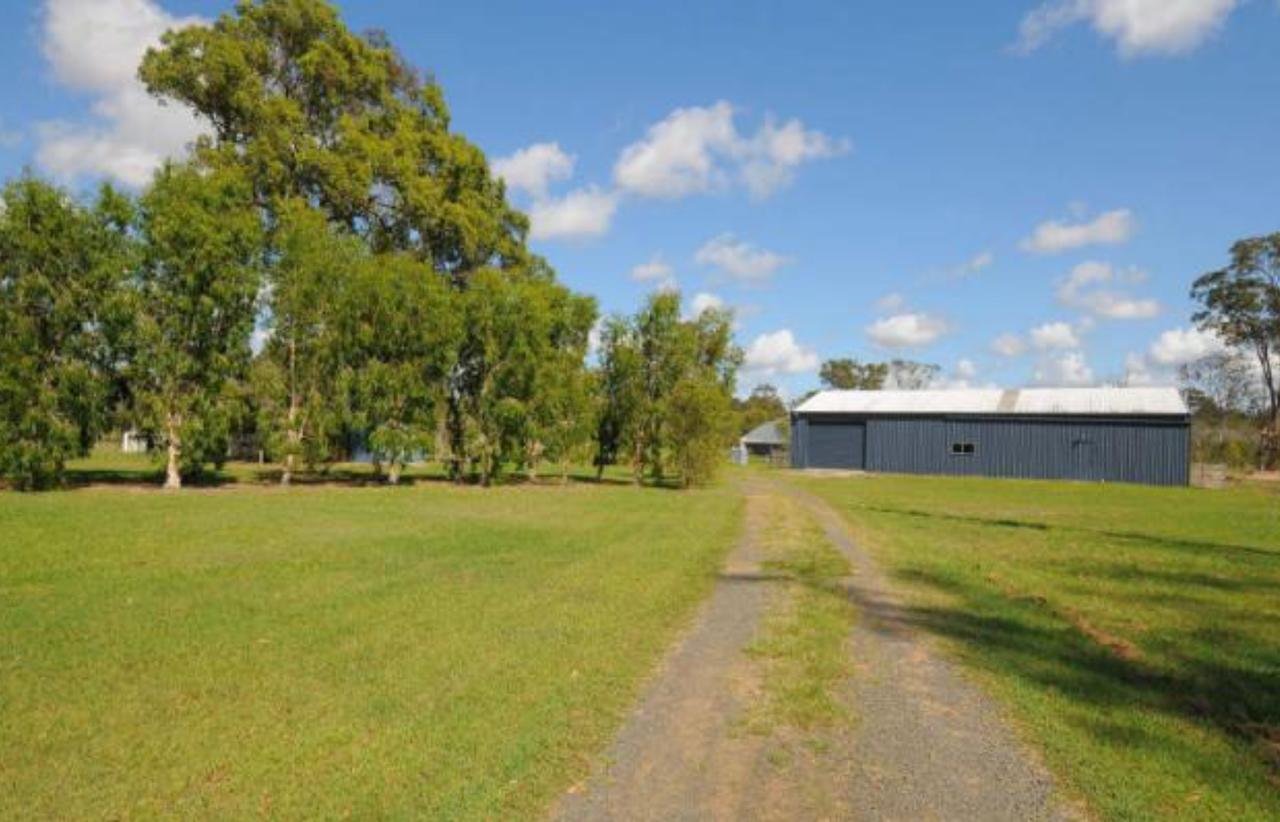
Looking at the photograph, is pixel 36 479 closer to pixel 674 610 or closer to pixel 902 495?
pixel 674 610

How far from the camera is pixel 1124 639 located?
881 cm

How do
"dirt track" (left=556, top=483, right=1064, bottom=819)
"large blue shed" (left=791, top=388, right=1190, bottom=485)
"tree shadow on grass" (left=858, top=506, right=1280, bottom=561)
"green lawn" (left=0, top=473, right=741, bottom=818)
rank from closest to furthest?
"dirt track" (left=556, top=483, right=1064, bottom=819), "green lawn" (left=0, top=473, right=741, bottom=818), "tree shadow on grass" (left=858, top=506, right=1280, bottom=561), "large blue shed" (left=791, top=388, right=1190, bottom=485)

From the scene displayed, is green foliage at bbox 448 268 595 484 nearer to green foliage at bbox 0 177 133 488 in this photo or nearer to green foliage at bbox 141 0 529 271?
green foliage at bbox 141 0 529 271

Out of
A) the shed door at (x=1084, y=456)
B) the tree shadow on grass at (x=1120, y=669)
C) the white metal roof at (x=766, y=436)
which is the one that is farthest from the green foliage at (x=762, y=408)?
the tree shadow on grass at (x=1120, y=669)

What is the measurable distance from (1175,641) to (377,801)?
821 centimetres

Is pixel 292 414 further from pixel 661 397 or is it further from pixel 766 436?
pixel 766 436

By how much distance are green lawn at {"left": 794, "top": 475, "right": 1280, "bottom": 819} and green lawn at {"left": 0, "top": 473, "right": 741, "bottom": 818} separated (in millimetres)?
3077

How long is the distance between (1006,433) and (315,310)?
3691cm

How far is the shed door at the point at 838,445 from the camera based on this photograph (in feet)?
170

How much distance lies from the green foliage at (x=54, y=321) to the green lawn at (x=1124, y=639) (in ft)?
71.5

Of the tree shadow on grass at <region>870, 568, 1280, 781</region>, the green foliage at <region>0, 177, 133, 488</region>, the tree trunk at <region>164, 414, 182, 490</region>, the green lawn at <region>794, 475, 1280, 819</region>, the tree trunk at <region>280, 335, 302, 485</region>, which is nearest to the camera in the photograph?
the green lawn at <region>794, 475, 1280, 819</region>

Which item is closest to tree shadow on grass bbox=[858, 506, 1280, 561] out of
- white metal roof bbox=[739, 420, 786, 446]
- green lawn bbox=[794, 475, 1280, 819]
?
green lawn bbox=[794, 475, 1280, 819]

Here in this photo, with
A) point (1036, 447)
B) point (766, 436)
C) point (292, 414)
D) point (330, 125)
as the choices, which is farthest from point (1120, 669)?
point (766, 436)

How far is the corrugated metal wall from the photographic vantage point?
43469 mm
